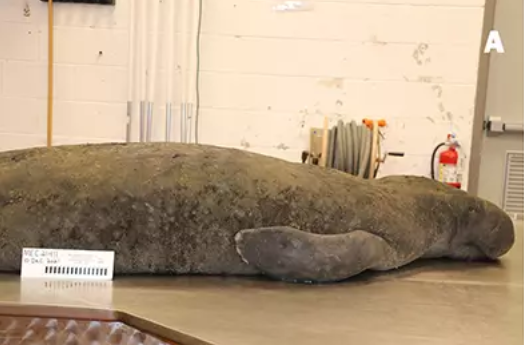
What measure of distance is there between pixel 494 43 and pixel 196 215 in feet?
5.08

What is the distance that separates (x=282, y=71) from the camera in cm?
201

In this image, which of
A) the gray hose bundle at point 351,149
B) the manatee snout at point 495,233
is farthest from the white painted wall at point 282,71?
the manatee snout at point 495,233

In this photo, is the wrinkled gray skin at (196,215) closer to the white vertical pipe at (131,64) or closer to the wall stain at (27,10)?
the white vertical pipe at (131,64)

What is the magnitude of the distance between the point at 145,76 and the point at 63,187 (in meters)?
1.14

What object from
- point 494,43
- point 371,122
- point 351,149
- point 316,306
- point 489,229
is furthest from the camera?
point 494,43

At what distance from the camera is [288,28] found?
6.55 feet

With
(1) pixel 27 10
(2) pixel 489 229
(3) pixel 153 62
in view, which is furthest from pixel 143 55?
(2) pixel 489 229

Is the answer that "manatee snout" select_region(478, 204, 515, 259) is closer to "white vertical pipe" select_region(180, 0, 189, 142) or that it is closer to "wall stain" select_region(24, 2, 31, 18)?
"white vertical pipe" select_region(180, 0, 189, 142)

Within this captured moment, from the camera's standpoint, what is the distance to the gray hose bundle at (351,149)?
6.09ft

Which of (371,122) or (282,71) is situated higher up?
(282,71)

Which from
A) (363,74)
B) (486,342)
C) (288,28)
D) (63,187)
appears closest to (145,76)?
(288,28)

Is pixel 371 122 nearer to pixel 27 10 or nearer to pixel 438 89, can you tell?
pixel 438 89

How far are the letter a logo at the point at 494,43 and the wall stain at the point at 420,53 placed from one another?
0.23m

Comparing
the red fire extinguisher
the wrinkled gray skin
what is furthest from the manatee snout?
the red fire extinguisher
